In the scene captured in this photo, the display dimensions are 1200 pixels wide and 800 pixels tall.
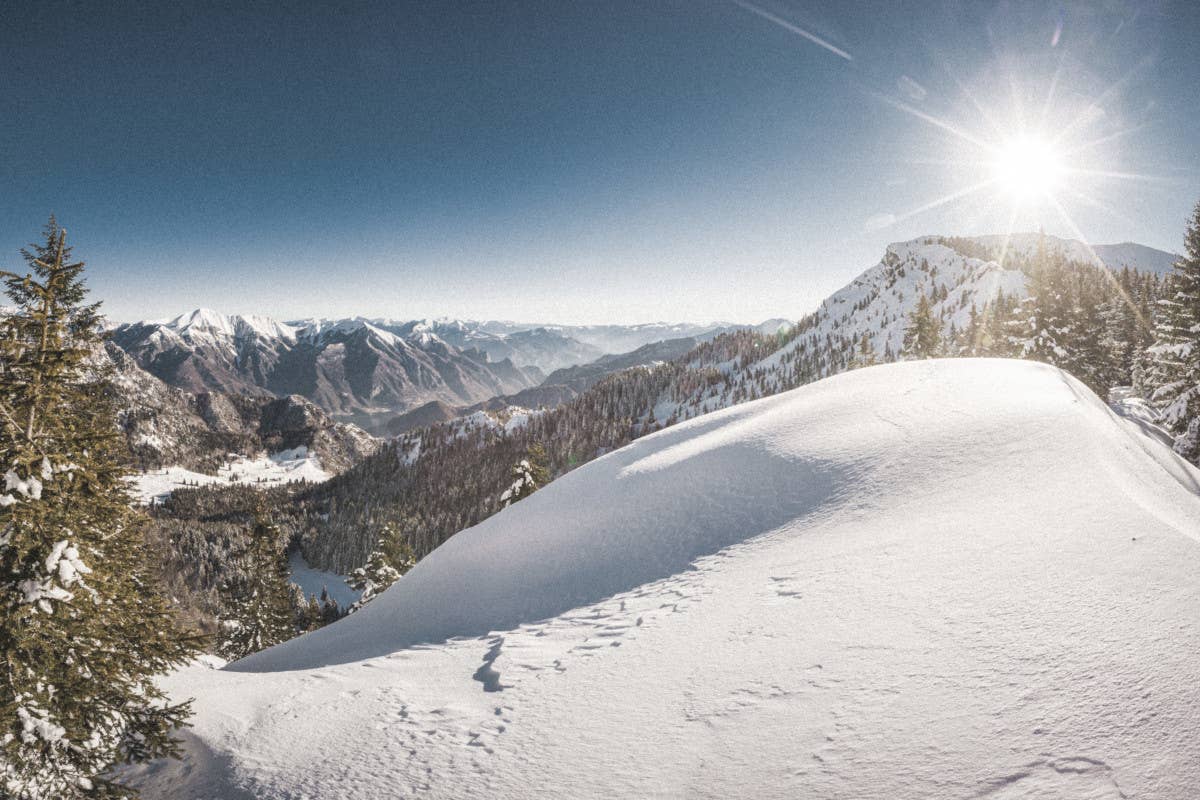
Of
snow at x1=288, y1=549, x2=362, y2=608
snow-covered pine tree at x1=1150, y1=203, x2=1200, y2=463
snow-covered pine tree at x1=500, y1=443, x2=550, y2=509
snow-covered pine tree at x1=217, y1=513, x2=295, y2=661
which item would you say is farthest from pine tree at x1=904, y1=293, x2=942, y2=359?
snow at x1=288, y1=549, x2=362, y2=608

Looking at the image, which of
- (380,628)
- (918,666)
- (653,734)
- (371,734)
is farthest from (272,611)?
(918,666)

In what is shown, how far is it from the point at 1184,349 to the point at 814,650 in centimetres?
2929

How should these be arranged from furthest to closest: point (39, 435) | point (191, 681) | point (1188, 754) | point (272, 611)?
point (272, 611), point (191, 681), point (39, 435), point (1188, 754)

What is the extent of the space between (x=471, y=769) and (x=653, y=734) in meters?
1.87

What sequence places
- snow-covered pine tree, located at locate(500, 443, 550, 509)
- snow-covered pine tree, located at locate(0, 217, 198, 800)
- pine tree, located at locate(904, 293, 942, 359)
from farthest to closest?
pine tree, located at locate(904, 293, 942, 359) < snow-covered pine tree, located at locate(500, 443, 550, 509) < snow-covered pine tree, located at locate(0, 217, 198, 800)

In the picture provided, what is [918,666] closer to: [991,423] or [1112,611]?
[1112,611]

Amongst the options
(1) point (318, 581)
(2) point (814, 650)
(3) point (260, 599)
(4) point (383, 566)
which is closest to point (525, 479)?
(4) point (383, 566)

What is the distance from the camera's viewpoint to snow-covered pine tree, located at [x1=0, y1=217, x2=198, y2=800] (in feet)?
17.1

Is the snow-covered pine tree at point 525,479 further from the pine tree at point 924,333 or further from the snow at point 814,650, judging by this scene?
the pine tree at point 924,333

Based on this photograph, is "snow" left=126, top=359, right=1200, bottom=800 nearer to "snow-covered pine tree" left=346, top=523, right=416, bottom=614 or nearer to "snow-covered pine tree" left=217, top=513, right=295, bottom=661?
"snow-covered pine tree" left=217, top=513, right=295, bottom=661

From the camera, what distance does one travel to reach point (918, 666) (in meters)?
4.42

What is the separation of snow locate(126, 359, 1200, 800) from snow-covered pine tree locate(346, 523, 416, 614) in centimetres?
2177

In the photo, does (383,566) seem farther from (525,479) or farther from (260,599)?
(525,479)

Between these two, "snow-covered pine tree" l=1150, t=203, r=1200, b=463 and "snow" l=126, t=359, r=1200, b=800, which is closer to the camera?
"snow" l=126, t=359, r=1200, b=800
